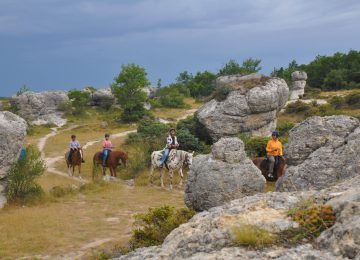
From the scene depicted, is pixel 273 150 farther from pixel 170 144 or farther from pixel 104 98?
pixel 104 98

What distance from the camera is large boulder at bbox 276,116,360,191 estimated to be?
12.7 meters

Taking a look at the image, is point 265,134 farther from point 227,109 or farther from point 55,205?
point 55,205

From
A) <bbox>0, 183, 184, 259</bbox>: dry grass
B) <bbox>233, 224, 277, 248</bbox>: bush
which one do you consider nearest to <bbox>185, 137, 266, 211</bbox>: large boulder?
<bbox>0, 183, 184, 259</bbox>: dry grass

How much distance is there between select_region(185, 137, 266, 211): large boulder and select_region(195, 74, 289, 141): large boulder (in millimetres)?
16467

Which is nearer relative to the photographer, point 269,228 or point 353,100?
point 269,228

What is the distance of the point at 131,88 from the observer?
5866 centimetres

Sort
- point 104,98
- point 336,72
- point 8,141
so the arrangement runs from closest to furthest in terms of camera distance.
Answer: point 8,141 → point 104,98 → point 336,72

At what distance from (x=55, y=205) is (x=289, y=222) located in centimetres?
1474

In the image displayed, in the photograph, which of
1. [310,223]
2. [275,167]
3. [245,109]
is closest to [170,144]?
[275,167]

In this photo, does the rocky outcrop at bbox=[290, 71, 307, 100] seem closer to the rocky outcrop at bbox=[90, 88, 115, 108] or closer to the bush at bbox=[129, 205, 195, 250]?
the rocky outcrop at bbox=[90, 88, 115, 108]

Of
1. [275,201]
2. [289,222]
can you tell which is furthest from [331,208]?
[275,201]

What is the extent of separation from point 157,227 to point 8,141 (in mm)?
8802

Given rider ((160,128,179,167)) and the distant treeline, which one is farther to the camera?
the distant treeline

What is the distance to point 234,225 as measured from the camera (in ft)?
19.5
